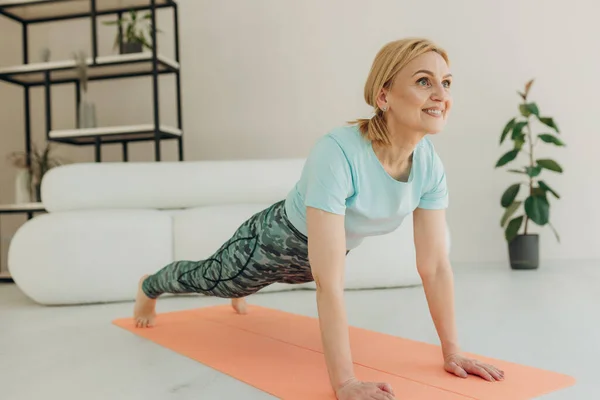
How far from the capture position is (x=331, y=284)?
108 centimetres

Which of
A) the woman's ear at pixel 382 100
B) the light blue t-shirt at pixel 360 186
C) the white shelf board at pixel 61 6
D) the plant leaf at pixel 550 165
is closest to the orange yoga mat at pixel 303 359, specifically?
the light blue t-shirt at pixel 360 186

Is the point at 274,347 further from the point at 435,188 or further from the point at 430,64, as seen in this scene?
the point at 430,64

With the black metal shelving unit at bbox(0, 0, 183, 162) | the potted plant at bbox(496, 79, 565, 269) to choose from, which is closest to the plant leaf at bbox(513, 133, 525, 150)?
the potted plant at bbox(496, 79, 565, 269)

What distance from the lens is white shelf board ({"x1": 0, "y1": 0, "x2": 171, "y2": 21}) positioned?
10.8ft

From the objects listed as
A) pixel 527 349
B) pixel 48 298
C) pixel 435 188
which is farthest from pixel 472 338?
pixel 48 298

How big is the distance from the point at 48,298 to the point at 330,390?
1.56 metres

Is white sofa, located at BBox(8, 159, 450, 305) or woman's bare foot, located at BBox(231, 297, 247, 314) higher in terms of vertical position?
white sofa, located at BBox(8, 159, 450, 305)

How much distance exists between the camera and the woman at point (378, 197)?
1.08 meters

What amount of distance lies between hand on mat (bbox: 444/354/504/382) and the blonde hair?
1.61 ft

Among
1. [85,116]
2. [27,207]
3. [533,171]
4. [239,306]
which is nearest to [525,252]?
[533,171]

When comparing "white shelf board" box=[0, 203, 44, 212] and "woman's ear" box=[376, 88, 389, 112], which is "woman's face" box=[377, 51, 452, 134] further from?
"white shelf board" box=[0, 203, 44, 212]

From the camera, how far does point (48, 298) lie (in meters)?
2.24

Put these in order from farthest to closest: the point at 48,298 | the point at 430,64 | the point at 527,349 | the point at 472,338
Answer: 1. the point at 48,298
2. the point at 472,338
3. the point at 527,349
4. the point at 430,64

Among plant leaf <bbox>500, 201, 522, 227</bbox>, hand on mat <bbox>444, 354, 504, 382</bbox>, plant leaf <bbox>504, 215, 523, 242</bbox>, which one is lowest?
hand on mat <bbox>444, 354, 504, 382</bbox>
